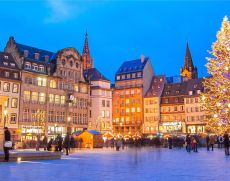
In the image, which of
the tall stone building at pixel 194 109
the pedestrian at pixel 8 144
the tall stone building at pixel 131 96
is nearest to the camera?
the pedestrian at pixel 8 144

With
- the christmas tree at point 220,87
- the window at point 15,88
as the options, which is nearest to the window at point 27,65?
the window at point 15,88

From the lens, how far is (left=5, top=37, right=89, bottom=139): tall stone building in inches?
2489

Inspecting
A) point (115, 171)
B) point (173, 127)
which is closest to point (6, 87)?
point (173, 127)

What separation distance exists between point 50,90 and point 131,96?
109 ft

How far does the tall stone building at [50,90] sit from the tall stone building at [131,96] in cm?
2206

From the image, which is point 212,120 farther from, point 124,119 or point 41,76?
point 124,119

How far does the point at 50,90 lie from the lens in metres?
67.8

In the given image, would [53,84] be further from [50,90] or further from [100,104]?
[100,104]

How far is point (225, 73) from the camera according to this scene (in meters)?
34.3

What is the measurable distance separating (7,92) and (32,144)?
1498 cm

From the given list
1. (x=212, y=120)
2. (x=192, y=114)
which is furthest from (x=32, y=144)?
(x=192, y=114)

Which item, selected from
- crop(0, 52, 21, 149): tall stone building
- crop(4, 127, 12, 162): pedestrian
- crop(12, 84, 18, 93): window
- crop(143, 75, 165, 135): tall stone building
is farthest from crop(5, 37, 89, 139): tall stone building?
crop(4, 127, 12, 162): pedestrian

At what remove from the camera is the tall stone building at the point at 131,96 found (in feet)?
308

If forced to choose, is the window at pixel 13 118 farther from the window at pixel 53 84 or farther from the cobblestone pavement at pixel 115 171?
the cobblestone pavement at pixel 115 171
